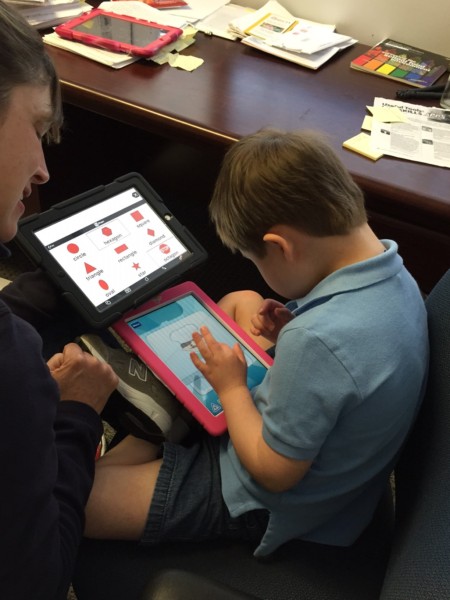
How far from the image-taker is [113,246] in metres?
0.93

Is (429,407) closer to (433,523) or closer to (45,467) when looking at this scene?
(433,523)

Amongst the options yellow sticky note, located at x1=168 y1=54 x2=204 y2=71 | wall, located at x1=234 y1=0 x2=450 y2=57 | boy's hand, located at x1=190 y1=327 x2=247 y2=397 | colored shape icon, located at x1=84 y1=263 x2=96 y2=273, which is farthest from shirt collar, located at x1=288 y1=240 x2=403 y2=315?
wall, located at x1=234 y1=0 x2=450 y2=57

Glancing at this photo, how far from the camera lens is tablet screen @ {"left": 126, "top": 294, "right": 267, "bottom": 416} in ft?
2.70

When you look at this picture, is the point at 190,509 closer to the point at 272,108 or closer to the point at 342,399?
the point at 342,399

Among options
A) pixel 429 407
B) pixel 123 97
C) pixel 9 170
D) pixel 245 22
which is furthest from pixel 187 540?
pixel 245 22

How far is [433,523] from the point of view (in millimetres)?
547

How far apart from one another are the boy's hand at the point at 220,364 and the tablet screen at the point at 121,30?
79 centimetres

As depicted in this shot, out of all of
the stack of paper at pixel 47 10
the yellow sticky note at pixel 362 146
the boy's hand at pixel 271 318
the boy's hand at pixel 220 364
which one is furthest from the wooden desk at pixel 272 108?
the boy's hand at pixel 220 364

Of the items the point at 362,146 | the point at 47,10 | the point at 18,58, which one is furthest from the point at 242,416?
the point at 47,10

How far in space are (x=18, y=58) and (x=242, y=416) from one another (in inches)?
19.3

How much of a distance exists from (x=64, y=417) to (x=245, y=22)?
45.8 inches

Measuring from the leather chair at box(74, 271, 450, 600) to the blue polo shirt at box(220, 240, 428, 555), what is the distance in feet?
0.07

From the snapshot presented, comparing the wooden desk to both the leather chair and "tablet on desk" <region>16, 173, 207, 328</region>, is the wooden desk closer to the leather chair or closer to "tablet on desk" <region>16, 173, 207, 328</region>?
"tablet on desk" <region>16, 173, 207, 328</region>

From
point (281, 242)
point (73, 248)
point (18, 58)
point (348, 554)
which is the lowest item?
point (348, 554)
